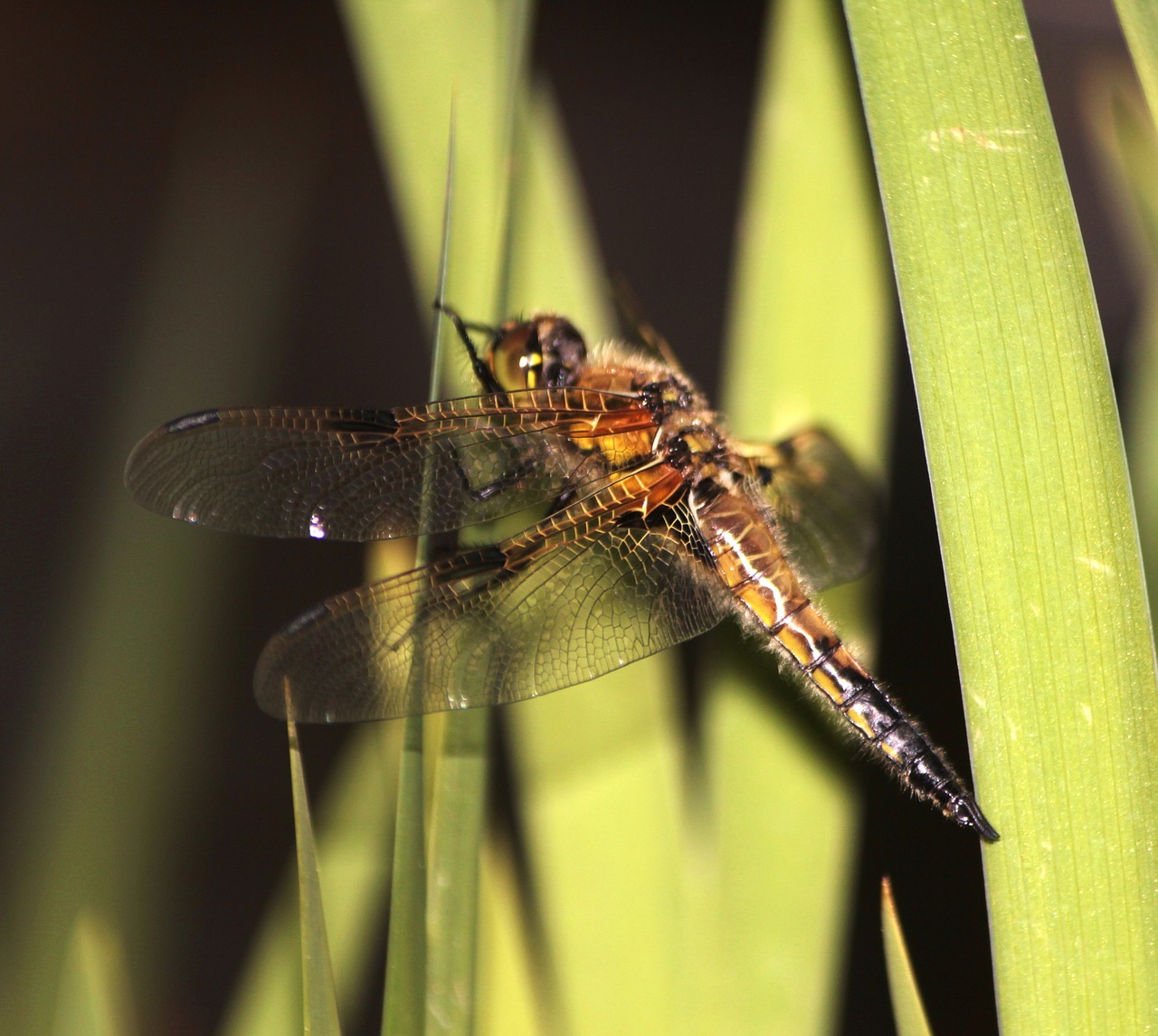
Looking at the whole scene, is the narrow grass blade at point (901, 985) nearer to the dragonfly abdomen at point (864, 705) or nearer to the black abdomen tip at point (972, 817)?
the black abdomen tip at point (972, 817)

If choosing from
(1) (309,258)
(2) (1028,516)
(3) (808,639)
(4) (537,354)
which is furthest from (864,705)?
(1) (309,258)

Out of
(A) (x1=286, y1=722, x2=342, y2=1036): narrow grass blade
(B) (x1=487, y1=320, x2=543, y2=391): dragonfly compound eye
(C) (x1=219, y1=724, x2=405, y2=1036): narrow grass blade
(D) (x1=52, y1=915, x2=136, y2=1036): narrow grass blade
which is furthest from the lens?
(B) (x1=487, y1=320, x2=543, y2=391): dragonfly compound eye

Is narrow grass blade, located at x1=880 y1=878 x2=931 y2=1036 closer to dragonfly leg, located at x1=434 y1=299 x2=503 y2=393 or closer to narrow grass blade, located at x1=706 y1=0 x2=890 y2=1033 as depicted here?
narrow grass blade, located at x1=706 y1=0 x2=890 y2=1033

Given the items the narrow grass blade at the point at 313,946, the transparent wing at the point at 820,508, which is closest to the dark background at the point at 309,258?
the transparent wing at the point at 820,508

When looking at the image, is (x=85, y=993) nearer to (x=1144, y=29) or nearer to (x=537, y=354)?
(x=537, y=354)

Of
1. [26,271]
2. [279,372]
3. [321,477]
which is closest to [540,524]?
[321,477]

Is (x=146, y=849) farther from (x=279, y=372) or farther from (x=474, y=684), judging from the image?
(x=279, y=372)

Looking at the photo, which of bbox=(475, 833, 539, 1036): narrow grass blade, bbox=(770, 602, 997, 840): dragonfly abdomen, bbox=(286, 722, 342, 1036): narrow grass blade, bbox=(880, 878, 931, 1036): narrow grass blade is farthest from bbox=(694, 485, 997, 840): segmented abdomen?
bbox=(286, 722, 342, 1036): narrow grass blade
